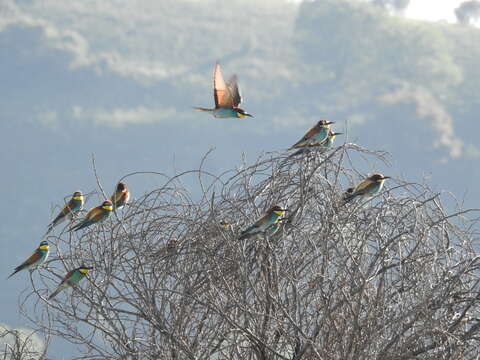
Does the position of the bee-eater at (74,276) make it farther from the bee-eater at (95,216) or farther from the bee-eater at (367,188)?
the bee-eater at (367,188)

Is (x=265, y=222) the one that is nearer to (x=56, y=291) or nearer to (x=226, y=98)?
(x=226, y=98)

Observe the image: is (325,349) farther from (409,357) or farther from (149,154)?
(149,154)

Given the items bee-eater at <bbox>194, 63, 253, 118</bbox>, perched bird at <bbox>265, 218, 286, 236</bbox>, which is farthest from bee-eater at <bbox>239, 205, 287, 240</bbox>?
bee-eater at <bbox>194, 63, 253, 118</bbox>

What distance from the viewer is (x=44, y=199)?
115 metres

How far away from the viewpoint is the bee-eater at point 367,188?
605 cm

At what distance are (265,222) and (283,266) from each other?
0.35m

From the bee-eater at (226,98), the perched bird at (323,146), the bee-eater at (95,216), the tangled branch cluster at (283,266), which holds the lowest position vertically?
the tangled branch cluster at (283,266)

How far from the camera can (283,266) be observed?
5434 millimetres

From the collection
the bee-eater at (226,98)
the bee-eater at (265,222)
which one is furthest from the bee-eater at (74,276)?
the bee-eater at (226,98)

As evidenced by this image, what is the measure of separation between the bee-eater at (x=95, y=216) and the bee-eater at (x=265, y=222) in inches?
58.6

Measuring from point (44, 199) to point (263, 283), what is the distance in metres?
112

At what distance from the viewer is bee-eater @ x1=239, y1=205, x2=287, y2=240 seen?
5.54 meters

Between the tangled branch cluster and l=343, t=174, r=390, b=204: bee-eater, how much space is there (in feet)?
0.28

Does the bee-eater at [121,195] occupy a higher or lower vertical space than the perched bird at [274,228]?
higher
